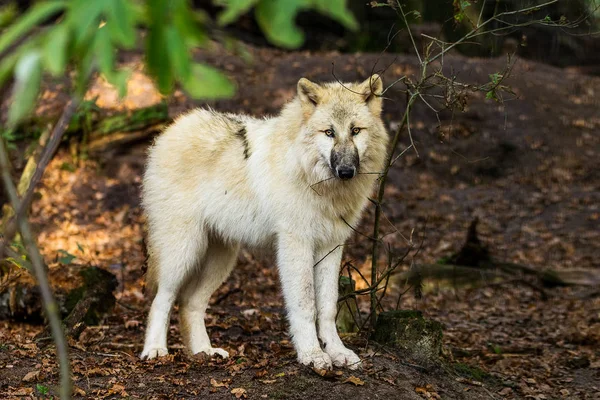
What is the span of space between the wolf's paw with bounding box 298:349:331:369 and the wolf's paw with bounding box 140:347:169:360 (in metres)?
1.26

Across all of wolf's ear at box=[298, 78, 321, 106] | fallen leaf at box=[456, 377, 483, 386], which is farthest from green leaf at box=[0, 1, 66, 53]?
fallen leaf at box=[456, 377, 483, 386]

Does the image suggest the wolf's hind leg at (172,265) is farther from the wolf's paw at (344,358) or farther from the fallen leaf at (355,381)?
the fallen leaf at (355,381)

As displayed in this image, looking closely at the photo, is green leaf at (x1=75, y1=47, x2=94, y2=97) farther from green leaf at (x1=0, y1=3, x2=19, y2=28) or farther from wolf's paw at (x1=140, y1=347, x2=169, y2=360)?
wolf's paw at (x1=140, y1=347, x2=169, y2=360)

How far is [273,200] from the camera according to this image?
541 cm

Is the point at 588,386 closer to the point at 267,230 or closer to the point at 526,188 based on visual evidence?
the point at 267,230

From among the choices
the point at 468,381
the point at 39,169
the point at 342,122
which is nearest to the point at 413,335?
the point at 468,381

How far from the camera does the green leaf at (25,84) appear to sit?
1259 mm

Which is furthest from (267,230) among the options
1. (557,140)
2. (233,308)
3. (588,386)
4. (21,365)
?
(557,140)

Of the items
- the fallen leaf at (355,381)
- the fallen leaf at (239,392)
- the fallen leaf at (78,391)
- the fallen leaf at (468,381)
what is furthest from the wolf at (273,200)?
the fallen leaf at (468,381)

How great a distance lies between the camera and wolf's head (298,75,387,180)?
5066mm

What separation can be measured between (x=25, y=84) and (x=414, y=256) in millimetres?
4816

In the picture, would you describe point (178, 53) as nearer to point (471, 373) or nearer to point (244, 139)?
point (244, 139)

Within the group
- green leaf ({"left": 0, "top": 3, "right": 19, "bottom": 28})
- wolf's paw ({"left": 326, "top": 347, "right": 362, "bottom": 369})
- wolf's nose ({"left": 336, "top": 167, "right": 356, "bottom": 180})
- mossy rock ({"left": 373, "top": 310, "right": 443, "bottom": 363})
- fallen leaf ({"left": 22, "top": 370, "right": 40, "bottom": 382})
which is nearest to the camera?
green leaf ({"left": 0, "top": 3, "right": 19, "bottom": 28})

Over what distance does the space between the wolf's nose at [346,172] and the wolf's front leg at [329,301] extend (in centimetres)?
74
